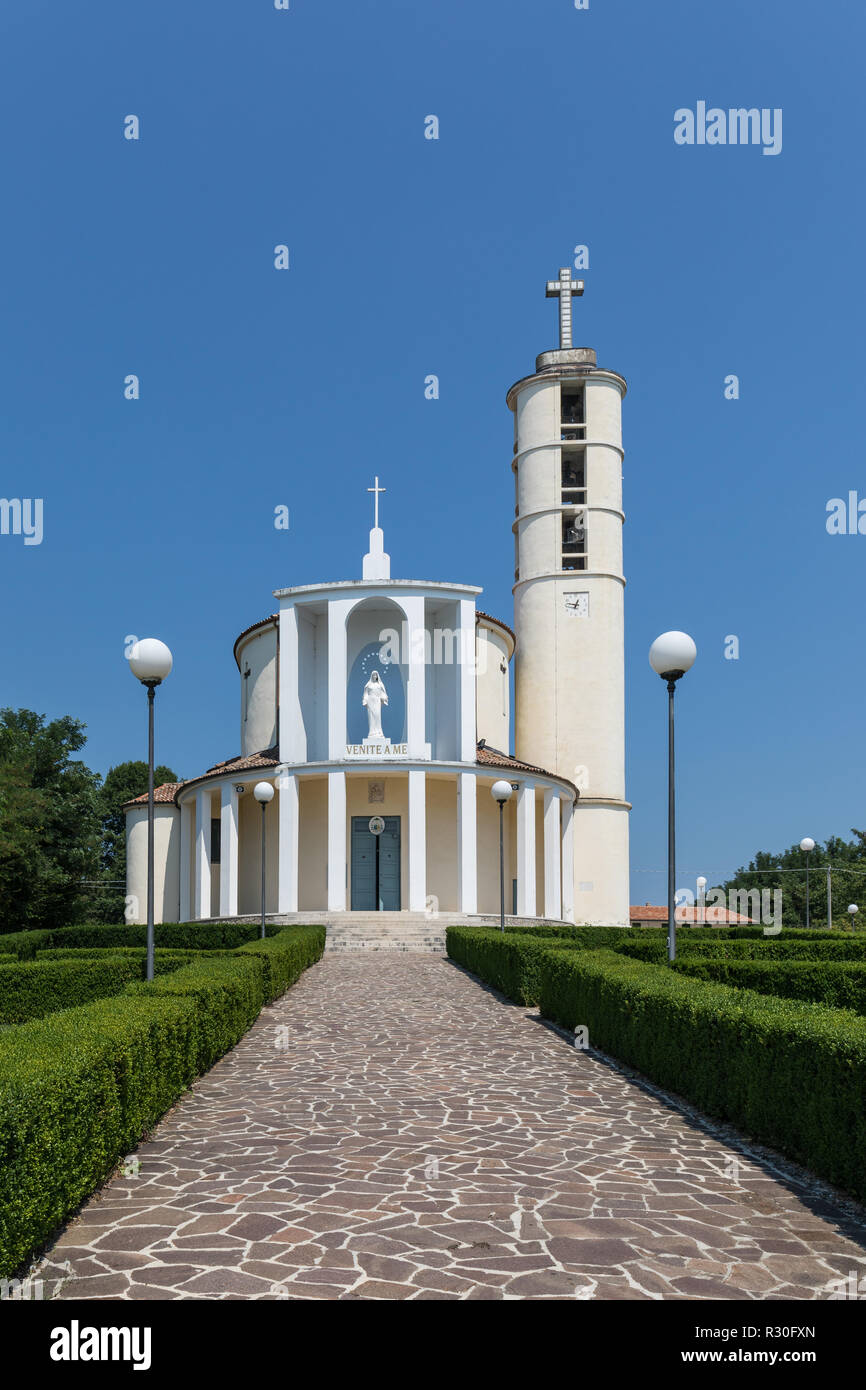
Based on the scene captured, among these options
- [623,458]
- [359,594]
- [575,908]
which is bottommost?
[575,908]

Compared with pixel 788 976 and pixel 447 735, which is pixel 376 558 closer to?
pixel 447 735

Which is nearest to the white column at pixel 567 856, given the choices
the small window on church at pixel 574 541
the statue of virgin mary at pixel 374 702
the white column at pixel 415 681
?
the white column at pixel 415 681

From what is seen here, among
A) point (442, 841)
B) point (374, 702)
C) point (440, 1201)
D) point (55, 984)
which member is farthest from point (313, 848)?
point (440, 1201)

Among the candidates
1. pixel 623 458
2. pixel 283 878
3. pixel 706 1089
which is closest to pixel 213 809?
pixel 283 878

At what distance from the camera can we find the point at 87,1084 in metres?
5.92

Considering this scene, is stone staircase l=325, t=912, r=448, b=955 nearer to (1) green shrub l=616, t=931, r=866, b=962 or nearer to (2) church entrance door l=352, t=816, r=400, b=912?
(2) church entrance door l=352, t=816, r=400, b=912

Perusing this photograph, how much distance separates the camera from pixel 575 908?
39.4 metres

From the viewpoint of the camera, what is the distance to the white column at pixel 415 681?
32906mm

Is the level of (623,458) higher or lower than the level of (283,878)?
higher

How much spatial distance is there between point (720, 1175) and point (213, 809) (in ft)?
110

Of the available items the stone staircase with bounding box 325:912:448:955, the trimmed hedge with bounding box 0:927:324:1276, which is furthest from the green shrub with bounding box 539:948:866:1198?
the stone staircase with bounding box 325:912:448:955
